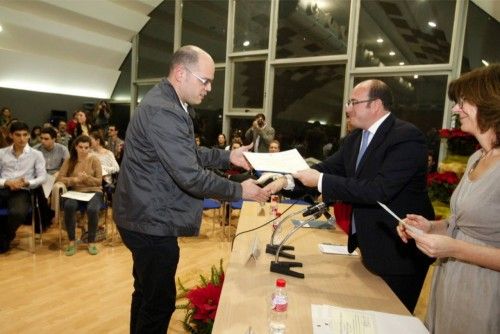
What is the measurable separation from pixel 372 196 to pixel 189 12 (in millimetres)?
7536

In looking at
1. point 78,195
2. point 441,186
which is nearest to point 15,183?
point 78,195

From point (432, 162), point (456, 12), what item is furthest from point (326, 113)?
point (456, 12)

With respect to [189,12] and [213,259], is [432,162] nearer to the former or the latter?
[213,259]

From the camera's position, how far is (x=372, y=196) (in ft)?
5.30

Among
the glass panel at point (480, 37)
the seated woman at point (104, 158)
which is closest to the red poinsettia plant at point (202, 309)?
the seated woman at point (104, 158)

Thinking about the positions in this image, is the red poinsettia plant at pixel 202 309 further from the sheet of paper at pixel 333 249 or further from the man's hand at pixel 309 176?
the man's hand at pixel 309 176

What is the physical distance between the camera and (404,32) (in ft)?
18.5

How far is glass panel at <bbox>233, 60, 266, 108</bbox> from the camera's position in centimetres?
Answer: 721

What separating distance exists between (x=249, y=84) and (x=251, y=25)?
44.6 inches

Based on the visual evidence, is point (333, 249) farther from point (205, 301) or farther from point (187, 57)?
point (187, 57)

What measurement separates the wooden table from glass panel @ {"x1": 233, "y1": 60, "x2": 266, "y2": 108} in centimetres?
547

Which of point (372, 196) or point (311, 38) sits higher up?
point (311, 38)

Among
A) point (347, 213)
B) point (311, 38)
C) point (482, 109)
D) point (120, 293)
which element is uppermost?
point (311, 38)

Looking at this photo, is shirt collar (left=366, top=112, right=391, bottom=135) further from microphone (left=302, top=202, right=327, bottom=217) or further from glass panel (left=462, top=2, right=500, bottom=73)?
glass panel (left=462, top=2, right=500, bottom=73)
